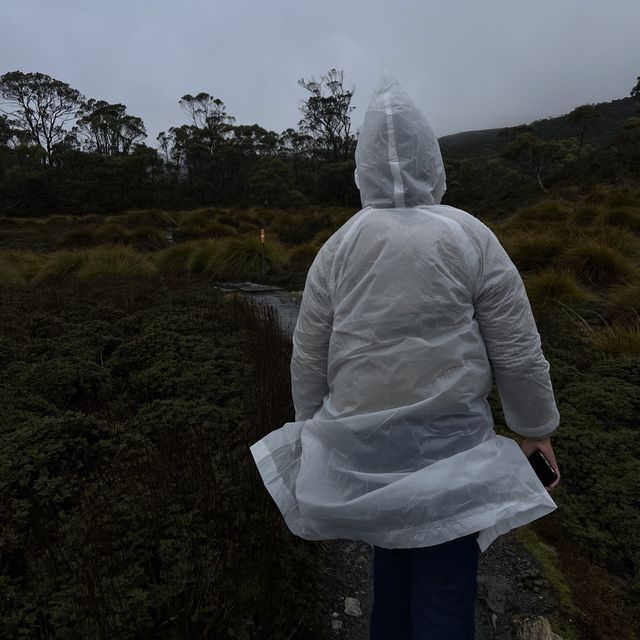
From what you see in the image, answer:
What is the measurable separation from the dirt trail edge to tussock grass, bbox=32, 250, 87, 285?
9.59 meters

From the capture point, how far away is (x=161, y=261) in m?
12.2

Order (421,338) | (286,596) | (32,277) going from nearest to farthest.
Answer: (421,338)
(286,596)
(32,277)

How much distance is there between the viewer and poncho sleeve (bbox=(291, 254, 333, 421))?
1.32 m

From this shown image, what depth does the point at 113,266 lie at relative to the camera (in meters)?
10.2

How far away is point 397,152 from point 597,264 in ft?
23.8

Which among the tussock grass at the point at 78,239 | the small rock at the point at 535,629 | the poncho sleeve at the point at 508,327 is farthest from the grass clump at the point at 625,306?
the tussock grass at the point at 78,239

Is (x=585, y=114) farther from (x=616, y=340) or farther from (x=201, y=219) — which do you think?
(x=616, y=340)

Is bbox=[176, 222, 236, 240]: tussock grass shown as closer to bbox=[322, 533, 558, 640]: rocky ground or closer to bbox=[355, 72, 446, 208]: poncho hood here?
bbox=[322, 533, 558, 640]: rocky ground

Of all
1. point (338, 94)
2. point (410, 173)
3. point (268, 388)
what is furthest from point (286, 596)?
point (338, 94)

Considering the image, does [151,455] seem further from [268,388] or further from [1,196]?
[1,196]

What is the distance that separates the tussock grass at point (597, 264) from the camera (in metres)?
7.14

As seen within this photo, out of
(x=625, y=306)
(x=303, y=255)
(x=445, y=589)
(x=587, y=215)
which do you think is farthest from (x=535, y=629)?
(x=587, y=215)

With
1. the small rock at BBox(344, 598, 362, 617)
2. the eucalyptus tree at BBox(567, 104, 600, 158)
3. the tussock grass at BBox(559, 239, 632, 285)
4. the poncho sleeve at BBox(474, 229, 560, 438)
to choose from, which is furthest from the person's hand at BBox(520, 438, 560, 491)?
the eucalyptus tree at BBox(567, 104, 600, 158)

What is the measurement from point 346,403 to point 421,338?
0.27 meters
